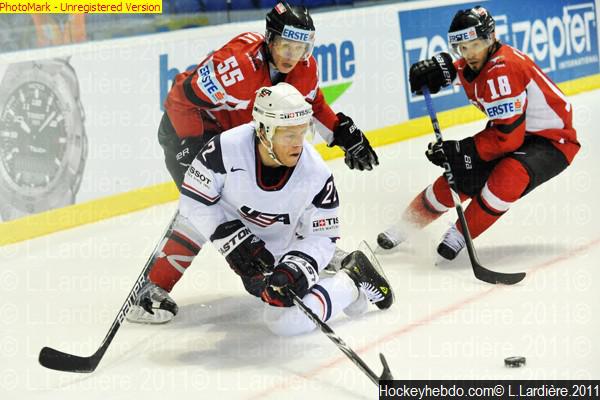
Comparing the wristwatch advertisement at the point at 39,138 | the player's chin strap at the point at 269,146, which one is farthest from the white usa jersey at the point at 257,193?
the wristwatch advertisement at the point at 39,138

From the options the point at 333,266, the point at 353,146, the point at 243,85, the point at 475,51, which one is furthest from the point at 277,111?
the point at 475,51

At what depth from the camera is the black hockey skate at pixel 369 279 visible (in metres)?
3.70

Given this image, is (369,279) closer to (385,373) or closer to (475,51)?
(385,373)

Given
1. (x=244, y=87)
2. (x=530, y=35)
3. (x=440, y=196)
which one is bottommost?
(x=530, y=35)

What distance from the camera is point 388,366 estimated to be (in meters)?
3.15

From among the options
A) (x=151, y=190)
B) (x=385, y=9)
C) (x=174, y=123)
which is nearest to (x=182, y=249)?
(x=174, y=123)

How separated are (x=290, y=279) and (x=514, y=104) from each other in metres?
1.54

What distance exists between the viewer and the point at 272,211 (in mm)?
3566

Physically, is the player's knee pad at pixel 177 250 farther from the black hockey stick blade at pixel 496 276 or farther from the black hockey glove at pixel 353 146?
the black hockey stick blade at pixel 496 276

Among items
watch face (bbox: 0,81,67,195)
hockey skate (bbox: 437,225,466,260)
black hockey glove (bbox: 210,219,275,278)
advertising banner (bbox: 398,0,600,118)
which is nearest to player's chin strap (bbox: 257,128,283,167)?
black hockey glove (bbox: 210,219,275,278)

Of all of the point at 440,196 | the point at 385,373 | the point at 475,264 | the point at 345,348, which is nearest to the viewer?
the point at 385,373

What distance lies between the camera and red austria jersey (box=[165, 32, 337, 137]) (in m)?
4.14

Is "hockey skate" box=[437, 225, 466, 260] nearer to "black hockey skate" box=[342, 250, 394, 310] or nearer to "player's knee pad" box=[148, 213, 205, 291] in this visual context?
"black hockey skate" box=[342, 250, 394, 310]

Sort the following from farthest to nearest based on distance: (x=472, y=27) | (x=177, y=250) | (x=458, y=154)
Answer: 1. (x=458, y=154)
2. (x=472, y=27)
3. (x=177, y=250)
